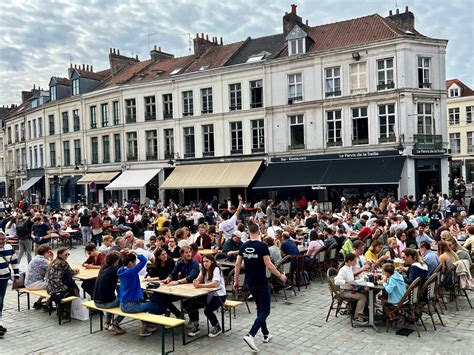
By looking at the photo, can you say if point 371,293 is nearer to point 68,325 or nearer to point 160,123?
point 68,325

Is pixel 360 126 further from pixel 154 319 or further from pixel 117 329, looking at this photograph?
pixel 154 319

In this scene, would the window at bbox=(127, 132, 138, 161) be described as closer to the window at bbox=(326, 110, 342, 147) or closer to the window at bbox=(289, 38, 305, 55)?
the window at bbox=(289, 38, 305, 55)

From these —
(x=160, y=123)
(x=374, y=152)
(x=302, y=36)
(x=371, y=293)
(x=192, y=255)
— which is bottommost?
(x=371, y=293)

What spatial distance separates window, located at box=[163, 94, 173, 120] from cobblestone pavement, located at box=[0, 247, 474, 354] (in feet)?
82.4

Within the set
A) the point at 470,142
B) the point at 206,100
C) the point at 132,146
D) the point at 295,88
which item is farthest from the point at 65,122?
the point at 470,142

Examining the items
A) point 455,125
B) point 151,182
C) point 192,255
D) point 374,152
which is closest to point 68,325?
point 192,255

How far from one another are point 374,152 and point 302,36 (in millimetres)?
8302

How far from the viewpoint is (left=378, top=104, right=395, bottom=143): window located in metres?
24.8

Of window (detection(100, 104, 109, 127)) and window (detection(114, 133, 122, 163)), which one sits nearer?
window (detection(114, 133, 122, 163))

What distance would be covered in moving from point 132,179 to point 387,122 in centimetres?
1838

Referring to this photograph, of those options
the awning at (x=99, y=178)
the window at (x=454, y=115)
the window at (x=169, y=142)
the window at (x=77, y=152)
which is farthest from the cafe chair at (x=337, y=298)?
the window at (x=454, y=115)

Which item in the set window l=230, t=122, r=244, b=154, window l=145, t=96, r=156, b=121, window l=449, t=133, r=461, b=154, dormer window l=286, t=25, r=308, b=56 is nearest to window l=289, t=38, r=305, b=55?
dormer window l=286, t=25, r=308, b=56

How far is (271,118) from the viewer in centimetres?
2866

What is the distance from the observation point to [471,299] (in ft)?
30.8
